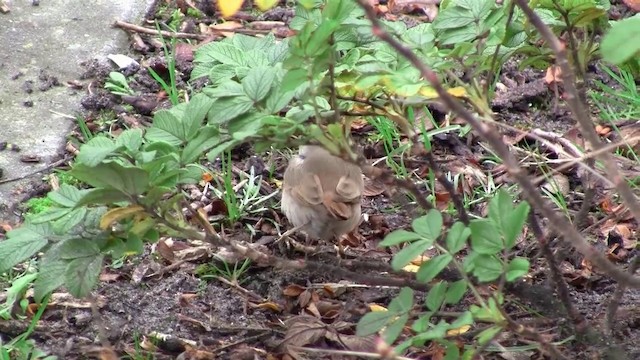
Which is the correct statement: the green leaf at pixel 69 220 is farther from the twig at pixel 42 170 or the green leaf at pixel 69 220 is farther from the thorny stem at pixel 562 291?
the twig at pixel 42 170

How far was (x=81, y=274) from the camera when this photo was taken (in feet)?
7.02

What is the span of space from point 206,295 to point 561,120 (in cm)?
182

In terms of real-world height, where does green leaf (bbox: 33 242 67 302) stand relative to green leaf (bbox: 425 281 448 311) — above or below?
below

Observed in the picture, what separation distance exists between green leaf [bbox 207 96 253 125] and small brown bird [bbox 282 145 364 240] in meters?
0.93

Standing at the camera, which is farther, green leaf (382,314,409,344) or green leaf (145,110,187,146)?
green leaf (145,110,187,146)

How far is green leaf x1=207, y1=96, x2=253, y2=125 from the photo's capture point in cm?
207

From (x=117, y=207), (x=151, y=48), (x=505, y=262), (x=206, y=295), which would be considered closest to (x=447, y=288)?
(x=505, y=262)

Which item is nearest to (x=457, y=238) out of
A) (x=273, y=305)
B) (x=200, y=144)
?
(x=200, y=144)

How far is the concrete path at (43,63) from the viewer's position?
375 cm

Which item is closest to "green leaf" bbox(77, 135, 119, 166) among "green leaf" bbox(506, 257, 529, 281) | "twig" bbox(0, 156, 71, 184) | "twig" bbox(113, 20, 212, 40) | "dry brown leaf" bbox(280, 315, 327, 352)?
"green leaf" bbox(506, 257, 529, 281)

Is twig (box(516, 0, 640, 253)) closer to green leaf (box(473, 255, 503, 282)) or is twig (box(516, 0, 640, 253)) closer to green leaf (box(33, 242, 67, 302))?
green leaf (box(473, 255, 503, 282))

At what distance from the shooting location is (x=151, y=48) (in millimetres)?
4531

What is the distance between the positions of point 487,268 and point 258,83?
25.4 inches

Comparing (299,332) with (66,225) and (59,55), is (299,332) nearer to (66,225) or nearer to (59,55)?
(66,225)
